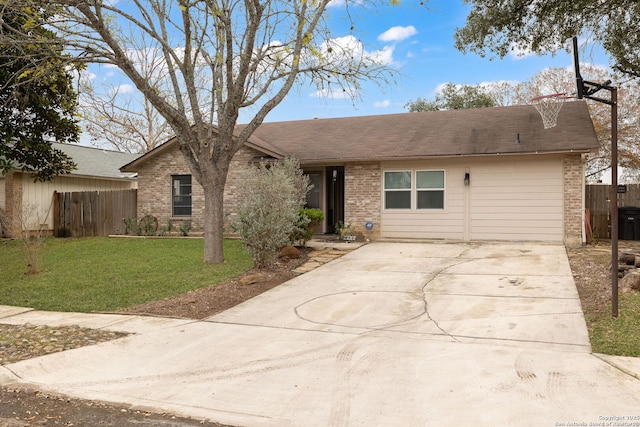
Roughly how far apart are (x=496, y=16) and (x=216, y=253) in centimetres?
907

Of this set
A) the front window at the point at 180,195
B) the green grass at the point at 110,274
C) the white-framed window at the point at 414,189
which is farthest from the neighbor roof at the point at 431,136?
the green grass at the point at 110,274

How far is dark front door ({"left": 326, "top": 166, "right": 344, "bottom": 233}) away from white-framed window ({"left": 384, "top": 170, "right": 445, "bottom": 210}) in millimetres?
2266

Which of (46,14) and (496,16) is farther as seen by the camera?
(496,16)

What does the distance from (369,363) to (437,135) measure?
1143cm

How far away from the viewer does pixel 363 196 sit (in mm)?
14742

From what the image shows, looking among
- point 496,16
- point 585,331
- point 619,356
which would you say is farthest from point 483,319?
point 496,16

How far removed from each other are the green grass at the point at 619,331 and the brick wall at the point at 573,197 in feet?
21.7

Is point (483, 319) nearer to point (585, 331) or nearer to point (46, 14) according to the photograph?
point (585, 331)

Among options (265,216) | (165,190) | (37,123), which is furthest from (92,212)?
(265,216)

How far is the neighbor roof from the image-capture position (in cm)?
1304

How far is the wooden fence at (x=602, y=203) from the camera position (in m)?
14.8

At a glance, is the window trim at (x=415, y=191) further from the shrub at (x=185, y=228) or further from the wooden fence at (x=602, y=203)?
the shrub at (x=185, y=228)

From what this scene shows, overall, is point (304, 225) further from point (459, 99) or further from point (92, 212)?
point (459, 99)

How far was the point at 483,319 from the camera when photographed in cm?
625
